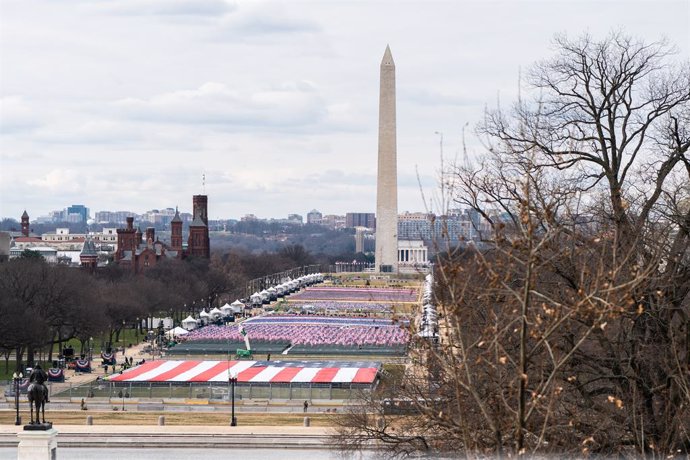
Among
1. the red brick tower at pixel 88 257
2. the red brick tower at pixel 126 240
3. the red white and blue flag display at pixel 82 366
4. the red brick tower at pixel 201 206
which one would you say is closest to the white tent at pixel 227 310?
the red white and blue flag display at pixel 82 366

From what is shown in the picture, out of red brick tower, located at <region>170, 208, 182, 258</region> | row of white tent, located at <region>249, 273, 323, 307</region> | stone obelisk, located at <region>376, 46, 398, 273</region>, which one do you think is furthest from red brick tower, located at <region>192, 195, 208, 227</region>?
stone obelisk, located at <region>376, 46, 398, 273</region>

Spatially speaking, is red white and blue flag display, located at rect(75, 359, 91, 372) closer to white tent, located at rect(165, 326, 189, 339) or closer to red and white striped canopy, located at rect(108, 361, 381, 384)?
red and white striped canopy, located at rect(108, 361, 381, 384)

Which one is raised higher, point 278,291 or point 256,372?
point 278,291

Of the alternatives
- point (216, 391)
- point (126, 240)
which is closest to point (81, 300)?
point (216, 391)

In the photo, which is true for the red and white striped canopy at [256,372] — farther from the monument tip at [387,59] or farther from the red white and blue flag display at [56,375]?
the monument tip at [387,59]

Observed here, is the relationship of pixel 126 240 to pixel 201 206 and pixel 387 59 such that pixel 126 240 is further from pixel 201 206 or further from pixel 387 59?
pixel 387 59
